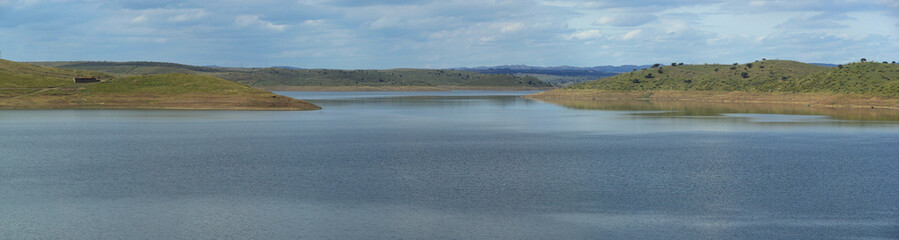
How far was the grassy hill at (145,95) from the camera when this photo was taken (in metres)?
128

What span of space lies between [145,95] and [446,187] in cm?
11169

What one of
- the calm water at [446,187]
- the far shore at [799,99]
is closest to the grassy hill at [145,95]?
the calm water at [446,187]

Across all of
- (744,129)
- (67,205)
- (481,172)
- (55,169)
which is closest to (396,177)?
(481,172)

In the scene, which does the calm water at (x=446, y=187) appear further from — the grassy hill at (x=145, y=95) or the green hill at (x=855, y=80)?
the green hill at (x=855, y=80)

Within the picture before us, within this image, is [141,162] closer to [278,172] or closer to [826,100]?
[278,172]

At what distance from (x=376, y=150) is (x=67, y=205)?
25.4 metres

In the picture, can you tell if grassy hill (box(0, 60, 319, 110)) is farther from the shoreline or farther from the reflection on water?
the reflection on water

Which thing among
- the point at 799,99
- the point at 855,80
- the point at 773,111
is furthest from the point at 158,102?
the point at 855,80

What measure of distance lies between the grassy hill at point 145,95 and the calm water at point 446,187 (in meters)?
63.2

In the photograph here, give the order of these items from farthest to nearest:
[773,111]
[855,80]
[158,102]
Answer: [855,80], [158,102], [773,111]

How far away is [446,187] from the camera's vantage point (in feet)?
112

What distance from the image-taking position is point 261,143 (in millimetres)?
58969

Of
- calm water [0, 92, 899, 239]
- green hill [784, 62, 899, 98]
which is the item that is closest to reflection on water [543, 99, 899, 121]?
green hill [784, 62, 899, 98]

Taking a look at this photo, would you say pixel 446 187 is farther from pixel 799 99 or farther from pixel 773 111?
pixel 799 99
